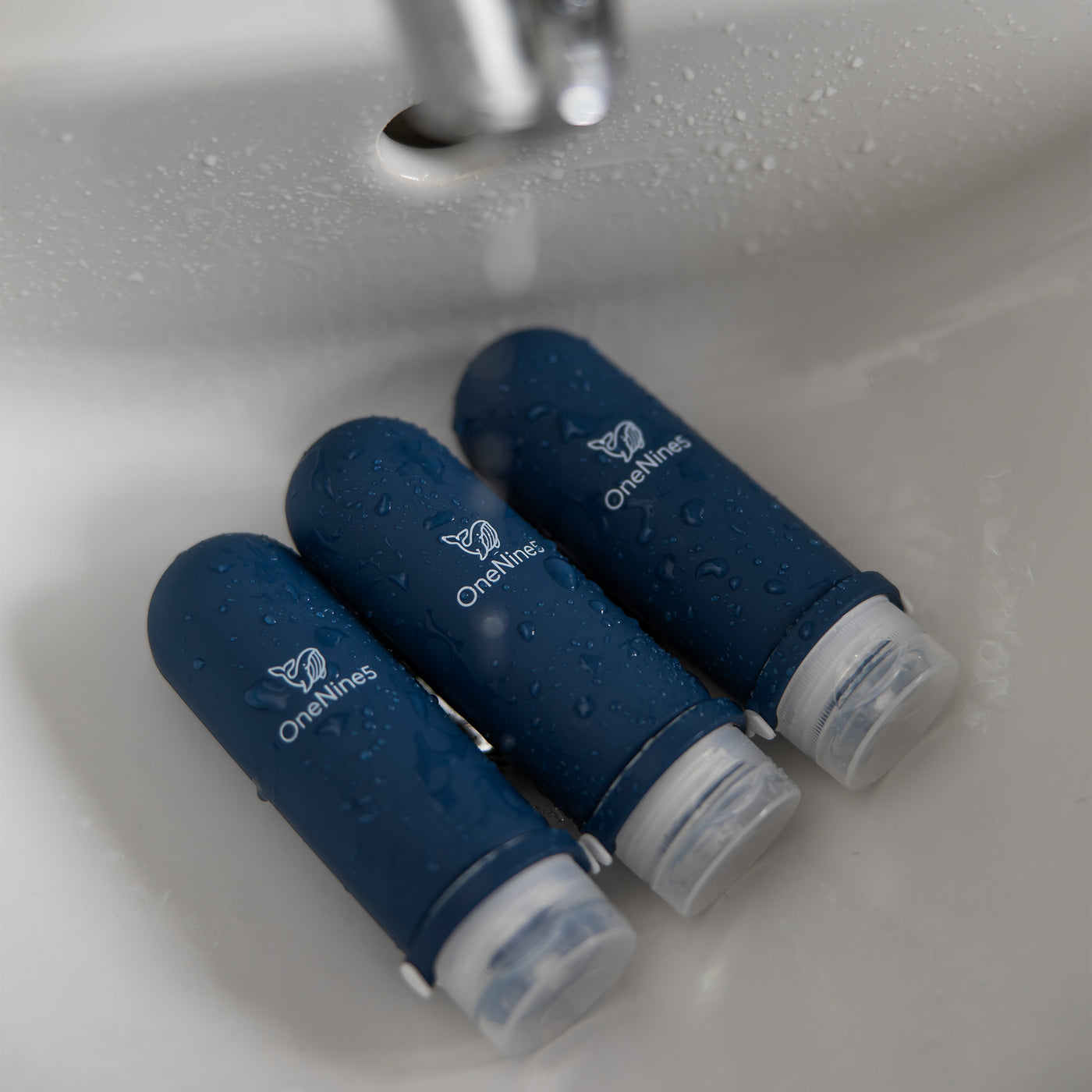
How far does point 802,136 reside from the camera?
23.4 inches

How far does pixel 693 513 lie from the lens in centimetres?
57

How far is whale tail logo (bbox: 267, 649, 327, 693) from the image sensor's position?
50cm

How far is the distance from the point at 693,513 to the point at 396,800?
0.22 meters

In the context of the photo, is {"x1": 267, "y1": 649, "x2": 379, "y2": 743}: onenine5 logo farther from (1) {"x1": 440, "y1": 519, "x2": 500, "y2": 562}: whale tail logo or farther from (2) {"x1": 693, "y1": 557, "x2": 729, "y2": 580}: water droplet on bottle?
(2) {"x1": 693, "y1": 557, "x2": 729, "y2": 580}: water droplet on bottle

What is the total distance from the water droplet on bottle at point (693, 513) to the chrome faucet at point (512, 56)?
8.8 inches

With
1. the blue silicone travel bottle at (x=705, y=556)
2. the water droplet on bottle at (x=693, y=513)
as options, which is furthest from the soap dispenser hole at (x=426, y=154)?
the water droplet on bottle at (x=693, y=513)

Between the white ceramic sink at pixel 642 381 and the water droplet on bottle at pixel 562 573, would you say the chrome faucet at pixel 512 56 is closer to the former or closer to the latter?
the white ceramic sink at pixel 642 381

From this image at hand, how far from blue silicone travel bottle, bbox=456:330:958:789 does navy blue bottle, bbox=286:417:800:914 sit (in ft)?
0.11

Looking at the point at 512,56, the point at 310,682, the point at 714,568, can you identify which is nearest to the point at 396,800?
the point at 310,682

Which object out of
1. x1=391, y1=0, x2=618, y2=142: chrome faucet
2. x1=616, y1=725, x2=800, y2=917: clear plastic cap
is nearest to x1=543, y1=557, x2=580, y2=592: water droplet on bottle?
x1=616, y1=725, x2=800, y2=917: clear plastic cap

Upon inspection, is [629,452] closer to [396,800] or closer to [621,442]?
[621,442]

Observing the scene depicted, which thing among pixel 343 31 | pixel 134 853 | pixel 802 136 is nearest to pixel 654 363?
pixel 802 136

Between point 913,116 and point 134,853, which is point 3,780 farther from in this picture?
point 913,116

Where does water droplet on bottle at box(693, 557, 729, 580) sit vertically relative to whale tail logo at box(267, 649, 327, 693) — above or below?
below
